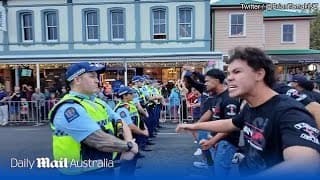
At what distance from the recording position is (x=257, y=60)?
2574 millimetres

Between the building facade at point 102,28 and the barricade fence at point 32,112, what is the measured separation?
7.66m

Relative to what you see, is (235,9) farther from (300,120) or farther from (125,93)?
(300,120)

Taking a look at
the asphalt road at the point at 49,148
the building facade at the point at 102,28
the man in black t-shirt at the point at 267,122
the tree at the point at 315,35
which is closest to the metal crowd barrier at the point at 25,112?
the asphalt road at the point at 49,148

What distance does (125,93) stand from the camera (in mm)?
8023

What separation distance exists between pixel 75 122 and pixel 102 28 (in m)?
22.8

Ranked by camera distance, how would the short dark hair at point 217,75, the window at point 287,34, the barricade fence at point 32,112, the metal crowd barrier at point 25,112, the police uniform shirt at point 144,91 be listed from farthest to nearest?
the window at point 287,34
the metal crowd barrier at point 25,112
the barricade fence at point 32,112
the police uniform shirt at point 144,91
the short dark hair at point 217,75

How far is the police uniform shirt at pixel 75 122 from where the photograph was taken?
325 centimetres

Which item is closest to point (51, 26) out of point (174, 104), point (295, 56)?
point (174, 104)

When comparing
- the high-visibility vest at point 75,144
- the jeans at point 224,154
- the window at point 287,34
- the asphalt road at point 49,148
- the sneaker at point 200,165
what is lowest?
the asphalt road at point 49,148

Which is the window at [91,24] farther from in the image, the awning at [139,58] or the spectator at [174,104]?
the spectator at [174,104]

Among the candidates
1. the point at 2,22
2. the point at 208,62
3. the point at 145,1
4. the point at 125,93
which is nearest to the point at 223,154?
the point at 125,93

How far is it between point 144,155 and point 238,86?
22.9 feet

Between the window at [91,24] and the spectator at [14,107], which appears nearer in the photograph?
the spectator at [14,107]

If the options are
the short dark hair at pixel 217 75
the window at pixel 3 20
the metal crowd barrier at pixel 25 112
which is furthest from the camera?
the window at pixel 3 20
